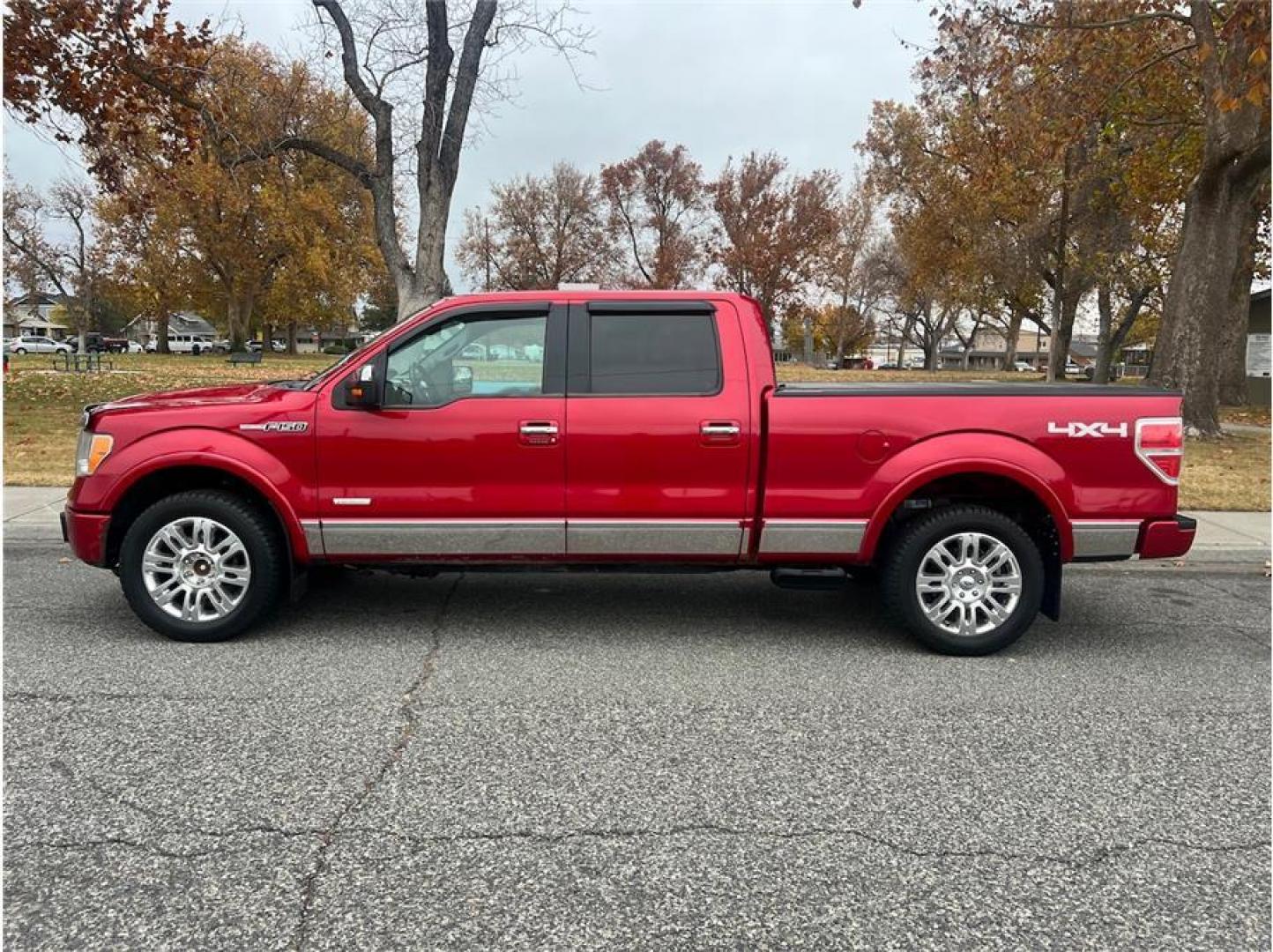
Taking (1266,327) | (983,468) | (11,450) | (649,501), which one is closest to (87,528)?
(649,501)

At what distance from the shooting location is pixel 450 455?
185 inches

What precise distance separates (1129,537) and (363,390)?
4130 mm

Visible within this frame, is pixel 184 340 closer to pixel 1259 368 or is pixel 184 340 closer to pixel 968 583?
pixel 1259 368

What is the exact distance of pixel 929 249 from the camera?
3575 centimetres

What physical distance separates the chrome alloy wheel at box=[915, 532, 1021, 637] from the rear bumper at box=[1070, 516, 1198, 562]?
0.39 meters

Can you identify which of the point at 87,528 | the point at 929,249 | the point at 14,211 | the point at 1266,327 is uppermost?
the point at 14,211

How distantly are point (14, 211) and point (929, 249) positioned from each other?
60.7 meters

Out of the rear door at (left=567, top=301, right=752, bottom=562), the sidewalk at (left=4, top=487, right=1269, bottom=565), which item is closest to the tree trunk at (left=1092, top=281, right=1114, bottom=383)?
the sidewalk at (left=4, top=487, right=1269, bottom=565)

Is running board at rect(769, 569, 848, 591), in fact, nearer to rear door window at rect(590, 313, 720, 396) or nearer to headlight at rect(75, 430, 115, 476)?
rear door window at rect(590, 313, 720, 396)

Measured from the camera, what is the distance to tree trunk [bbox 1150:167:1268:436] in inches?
528

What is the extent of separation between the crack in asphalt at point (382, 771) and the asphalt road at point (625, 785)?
0.01m

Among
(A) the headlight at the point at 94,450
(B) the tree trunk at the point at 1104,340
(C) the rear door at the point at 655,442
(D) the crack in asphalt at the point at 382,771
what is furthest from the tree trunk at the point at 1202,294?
(B) the tree trunk at the point at 1104,340

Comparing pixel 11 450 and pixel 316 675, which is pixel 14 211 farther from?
pixel 316 675

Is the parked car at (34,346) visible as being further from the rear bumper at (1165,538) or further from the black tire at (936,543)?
the rear bumper at (1165,538)
